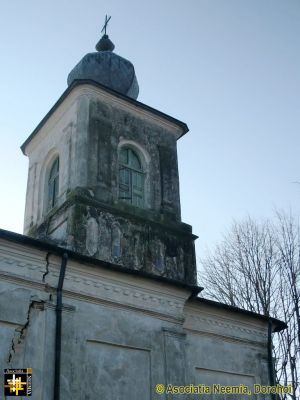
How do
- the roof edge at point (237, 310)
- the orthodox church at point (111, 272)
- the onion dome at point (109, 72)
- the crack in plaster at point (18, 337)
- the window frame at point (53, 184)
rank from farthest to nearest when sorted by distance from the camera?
the onion dome at point (109, 72), the window frame at point (53, 184), the roof edge at point (237, 310), the orthodox church at point (111, 272), the crack in plaster at point (18, 337)

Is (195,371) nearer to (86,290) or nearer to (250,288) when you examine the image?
(86,290)

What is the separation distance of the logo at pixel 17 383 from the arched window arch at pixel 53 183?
5.65 meters

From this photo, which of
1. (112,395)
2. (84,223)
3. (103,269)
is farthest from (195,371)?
(84,223)

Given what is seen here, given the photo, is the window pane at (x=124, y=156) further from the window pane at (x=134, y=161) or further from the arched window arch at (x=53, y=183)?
the arched window arch at (x=53, y=183)

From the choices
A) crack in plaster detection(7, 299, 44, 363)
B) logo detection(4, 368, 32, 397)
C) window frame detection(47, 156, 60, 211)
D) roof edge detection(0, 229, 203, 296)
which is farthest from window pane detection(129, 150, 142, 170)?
logo detection(4, 368, 32, 397)

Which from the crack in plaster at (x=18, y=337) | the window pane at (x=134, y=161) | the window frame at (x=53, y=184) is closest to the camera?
the crack in plaster at (x=18, y=337)

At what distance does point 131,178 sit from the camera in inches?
554

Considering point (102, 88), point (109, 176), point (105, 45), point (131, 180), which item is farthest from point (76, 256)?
point (105, 45)

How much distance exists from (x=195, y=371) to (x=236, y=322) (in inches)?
73.8

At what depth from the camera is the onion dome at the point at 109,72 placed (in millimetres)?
15719

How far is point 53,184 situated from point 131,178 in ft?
6.95

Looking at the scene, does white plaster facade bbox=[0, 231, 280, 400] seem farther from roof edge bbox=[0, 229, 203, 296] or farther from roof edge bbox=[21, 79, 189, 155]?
roof edge bbox=[21, 79, 189, 155]

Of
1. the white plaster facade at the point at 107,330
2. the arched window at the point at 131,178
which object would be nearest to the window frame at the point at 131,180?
the arched window at the point at 131,178

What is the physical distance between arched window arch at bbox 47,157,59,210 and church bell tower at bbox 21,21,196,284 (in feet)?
0.10
